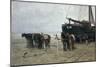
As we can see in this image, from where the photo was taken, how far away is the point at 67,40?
2.50 metres

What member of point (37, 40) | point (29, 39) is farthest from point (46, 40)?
point (29, 39)

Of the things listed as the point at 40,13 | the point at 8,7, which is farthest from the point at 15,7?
the point at 40,13

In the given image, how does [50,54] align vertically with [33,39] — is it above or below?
below

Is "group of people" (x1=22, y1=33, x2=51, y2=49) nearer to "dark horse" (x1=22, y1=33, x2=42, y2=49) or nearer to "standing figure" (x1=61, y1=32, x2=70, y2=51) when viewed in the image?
"dark horse" (x1=22, y1=33, x2=42, y2=49)

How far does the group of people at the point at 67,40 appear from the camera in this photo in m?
2.48

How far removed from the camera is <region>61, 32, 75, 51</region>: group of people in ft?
8.13

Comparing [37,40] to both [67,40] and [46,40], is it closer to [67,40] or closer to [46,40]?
[46,40]

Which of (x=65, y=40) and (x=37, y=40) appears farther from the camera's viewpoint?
(x=65, y=40)

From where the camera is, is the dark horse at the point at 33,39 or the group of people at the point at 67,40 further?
the group of people at the point at 67,40

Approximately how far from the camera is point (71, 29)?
2514mm

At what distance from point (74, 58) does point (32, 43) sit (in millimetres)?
617

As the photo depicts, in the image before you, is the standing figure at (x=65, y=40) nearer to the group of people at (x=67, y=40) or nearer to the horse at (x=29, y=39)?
the group of people at (x=67, y=40)

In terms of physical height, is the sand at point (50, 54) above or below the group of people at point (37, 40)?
below

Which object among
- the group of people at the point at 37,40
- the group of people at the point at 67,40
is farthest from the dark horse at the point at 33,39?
the group of people at the point at 67,40
